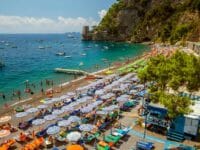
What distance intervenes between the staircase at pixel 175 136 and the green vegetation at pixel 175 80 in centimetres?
280

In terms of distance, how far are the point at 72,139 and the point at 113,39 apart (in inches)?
5247

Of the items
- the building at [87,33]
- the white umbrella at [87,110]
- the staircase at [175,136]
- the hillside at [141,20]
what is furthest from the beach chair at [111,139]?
the building at [87,33]

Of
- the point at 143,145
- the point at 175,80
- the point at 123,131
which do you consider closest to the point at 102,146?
the point at 123,131

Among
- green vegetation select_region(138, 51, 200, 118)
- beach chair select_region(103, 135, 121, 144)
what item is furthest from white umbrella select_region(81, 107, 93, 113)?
green vegetation select_region(138, 51, 200, 118)

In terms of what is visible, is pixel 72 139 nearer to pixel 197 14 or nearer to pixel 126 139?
pixel 126 139

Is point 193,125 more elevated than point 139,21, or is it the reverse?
point 139,21

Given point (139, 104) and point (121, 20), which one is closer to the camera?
point (139, 104)

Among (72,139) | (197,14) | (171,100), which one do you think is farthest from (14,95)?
(197,14)

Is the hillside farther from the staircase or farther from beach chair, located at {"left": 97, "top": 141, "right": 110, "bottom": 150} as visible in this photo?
beach chair, located at {"left": 97, "top": 141, "right": 110, "bottom": 150}

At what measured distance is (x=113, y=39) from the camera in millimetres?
148875

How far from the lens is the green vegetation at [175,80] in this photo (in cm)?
1833

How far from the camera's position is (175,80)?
1947cm

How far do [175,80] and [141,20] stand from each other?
130 m

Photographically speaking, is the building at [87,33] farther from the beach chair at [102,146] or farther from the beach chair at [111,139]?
the beach chair at [102,146]
